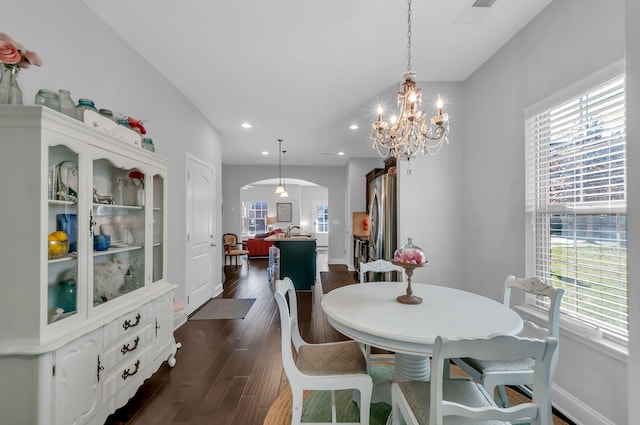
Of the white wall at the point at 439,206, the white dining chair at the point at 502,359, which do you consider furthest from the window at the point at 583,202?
the white dining chair at the point at 502,359

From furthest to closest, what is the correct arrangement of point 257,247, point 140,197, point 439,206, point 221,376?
1. point 257,247
2. point 439,206
3. point 221,376
4. point 140,197

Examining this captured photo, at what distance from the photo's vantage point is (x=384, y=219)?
3914 millimetres

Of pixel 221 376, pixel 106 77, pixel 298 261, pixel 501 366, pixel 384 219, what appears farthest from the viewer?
pixel 298 261

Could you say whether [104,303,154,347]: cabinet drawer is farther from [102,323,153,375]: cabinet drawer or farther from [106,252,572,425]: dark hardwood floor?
[106,252,572,425]: dark hardwood floor

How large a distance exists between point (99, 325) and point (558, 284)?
118 inches

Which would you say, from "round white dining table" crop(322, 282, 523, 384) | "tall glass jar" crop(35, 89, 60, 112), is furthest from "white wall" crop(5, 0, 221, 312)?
"round white dining table" crop(322, 282, 523, 384)

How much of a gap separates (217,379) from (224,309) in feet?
6.02

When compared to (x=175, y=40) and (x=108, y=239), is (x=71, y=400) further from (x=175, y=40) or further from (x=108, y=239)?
(x=175, y=40)

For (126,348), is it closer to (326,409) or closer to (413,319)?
(326,409)

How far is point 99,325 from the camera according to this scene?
1.61 meters

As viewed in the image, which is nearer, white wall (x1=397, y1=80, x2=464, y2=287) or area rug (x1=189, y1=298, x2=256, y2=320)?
white wall (x1=397, y1=80, x2=464, y2=287)

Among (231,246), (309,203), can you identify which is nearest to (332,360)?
(231,246)

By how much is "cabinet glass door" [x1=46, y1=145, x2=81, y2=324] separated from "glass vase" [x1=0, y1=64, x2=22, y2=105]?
0.90ft

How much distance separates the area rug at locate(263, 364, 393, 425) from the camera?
73.4 inches
